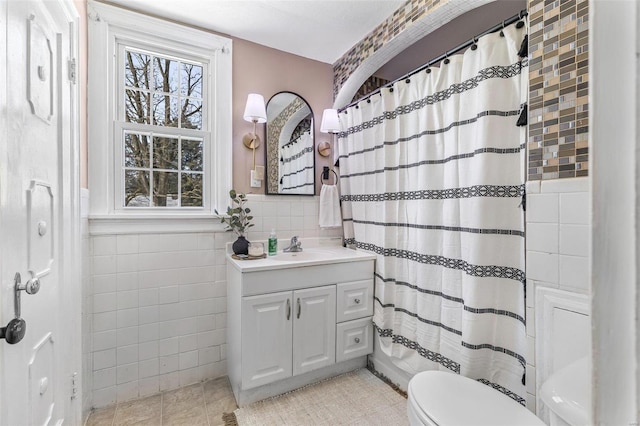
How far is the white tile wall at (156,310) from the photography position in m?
1.78

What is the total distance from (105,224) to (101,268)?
279mm

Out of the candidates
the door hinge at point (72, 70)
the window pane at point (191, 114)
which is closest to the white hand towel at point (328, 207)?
the window pane at point (191, 114)

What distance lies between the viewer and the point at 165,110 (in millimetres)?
2039

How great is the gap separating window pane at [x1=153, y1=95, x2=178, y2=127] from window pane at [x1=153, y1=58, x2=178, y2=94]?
0.20ft

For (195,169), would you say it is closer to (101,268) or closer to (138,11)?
(101,268)

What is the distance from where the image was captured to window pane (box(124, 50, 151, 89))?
6.33ft

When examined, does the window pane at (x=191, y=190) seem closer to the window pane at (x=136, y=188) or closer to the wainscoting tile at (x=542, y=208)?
the window pane at (x=136, y=188)

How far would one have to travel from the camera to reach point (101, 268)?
1.77 m

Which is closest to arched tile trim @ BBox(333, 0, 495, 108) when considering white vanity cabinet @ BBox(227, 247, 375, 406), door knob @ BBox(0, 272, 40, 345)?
white vanity cabinet @ BBox(227, 247, 375, 406)

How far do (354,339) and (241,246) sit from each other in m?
1.06

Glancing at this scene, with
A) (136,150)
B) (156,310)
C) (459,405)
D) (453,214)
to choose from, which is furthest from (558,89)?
(156,310)

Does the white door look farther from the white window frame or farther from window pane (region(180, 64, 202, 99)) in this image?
window pane (region(180, 64, 202, 99))

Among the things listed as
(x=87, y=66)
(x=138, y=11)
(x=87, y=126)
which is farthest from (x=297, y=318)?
(x=138, y=11)

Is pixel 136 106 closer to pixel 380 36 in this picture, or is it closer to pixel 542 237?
pixel 380 36
